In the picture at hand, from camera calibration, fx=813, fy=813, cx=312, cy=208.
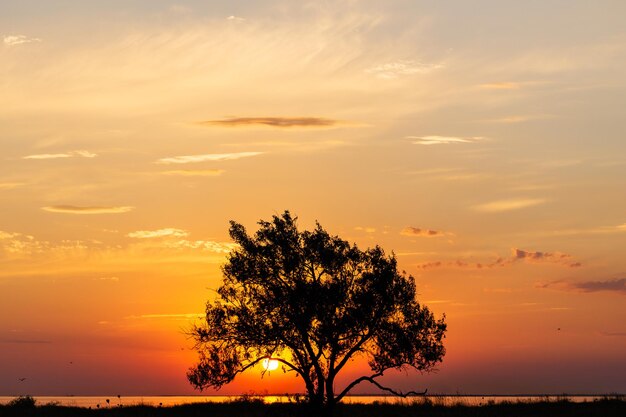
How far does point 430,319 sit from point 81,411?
30306 millimetres

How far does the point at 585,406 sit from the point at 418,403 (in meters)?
13.5

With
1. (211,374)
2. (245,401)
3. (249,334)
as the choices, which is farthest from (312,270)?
(245,401)

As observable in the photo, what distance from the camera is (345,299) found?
2340 inches

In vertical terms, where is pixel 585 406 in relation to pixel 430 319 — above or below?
below

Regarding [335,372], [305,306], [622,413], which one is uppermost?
[305,306]

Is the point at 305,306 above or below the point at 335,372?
above

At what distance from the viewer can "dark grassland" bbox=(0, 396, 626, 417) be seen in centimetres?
6144

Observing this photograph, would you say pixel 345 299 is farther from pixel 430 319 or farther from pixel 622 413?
pixel 622 413

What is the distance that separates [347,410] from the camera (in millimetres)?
63031

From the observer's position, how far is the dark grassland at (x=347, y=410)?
61.4m

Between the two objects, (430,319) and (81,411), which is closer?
(430,319)

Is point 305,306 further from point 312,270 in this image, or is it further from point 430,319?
point 430,319

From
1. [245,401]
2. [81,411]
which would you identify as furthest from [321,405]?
[81,411]

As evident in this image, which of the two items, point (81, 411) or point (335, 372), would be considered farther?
point (81, 411)
